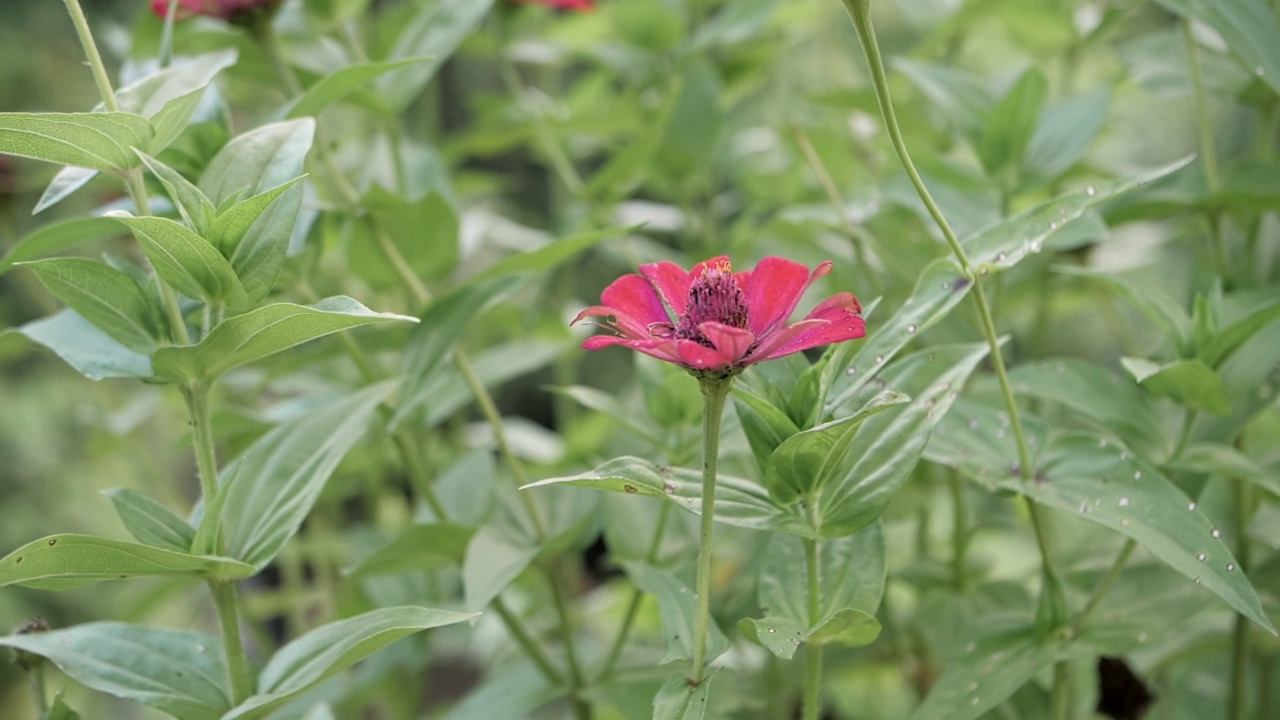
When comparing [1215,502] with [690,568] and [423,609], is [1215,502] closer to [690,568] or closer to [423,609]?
[690,568]

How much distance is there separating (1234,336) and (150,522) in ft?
1.41

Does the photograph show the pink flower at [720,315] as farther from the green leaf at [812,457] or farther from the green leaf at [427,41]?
the green leaf at [427,41]

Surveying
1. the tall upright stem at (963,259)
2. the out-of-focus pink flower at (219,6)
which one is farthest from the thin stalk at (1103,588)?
the out-of-focus pink flower at (219,6)

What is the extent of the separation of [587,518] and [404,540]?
0.08 meters

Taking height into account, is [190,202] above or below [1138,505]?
above

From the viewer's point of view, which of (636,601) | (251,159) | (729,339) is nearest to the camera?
(729,339)

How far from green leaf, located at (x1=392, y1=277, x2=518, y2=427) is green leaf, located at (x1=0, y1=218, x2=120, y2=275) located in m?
0.14

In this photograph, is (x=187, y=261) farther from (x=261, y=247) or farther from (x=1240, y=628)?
(x=1240, y=628)

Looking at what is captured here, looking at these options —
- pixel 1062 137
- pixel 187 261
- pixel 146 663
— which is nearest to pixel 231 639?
pixel 146 663

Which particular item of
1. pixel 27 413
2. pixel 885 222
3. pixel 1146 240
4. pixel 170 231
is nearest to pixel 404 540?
pixel 170 231

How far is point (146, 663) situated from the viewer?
1.29 ft

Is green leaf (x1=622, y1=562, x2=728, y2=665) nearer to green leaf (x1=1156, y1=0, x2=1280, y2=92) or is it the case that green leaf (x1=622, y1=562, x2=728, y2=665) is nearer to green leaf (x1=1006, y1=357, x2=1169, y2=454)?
green leaf (x1=1006, y1=357, x2=1169, y2=454)

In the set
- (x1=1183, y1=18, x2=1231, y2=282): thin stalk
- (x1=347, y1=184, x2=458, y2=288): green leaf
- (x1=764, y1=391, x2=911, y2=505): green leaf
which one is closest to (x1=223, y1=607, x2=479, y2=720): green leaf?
(x1=764, y1=391, x2=911, y2=505): green leaf

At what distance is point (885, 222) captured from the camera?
0.60 m
